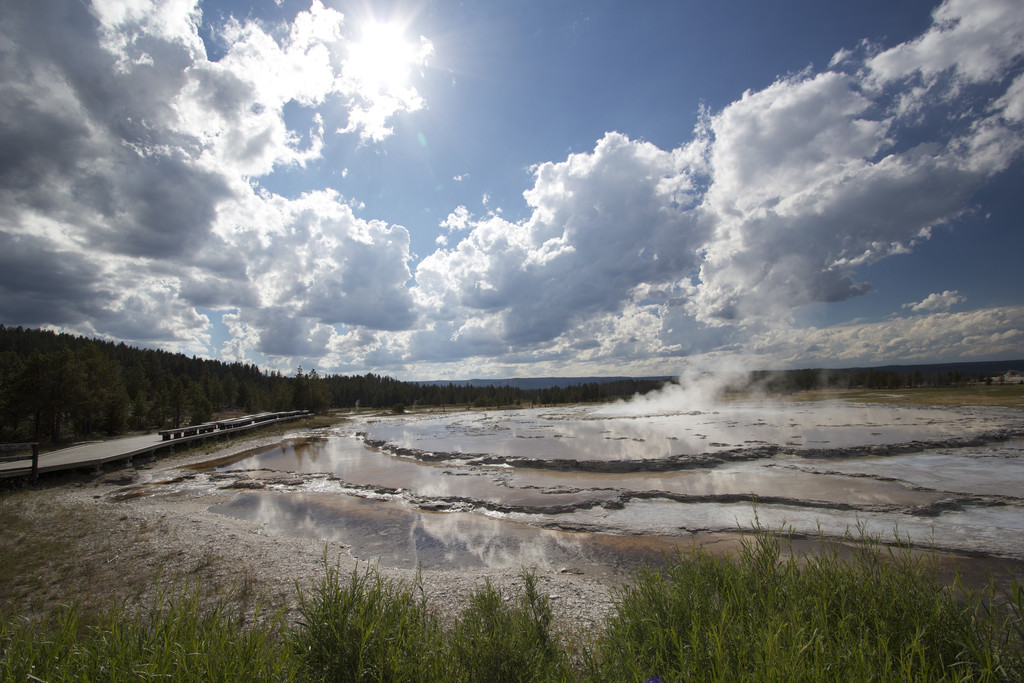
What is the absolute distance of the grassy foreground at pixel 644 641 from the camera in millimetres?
2684

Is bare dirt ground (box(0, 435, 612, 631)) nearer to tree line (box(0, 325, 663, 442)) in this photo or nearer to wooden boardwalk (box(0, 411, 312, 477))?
wooden boardwalk (box(0, 411, 312, 477))

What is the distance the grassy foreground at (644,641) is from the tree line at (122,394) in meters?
34.6

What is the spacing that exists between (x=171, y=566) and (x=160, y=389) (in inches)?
1719

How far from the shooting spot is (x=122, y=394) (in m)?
34.5

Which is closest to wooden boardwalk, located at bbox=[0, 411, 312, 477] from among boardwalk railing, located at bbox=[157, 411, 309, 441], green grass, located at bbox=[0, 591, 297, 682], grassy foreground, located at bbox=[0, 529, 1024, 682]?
boardwalk railing, located at bbox=[157, 411, 309, 441]

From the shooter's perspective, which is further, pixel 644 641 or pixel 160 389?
pixel 160 389

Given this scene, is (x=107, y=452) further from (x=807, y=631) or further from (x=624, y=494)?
(x=807, y=631)

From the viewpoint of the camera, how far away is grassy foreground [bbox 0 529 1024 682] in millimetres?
2684

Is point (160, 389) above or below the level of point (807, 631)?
above

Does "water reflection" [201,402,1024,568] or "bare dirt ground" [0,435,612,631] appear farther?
"water reflection" [201,402,1024,568]

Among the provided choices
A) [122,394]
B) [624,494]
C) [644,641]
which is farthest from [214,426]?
[644,641]

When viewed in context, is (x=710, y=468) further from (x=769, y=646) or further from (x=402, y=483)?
(x=769, y=646)

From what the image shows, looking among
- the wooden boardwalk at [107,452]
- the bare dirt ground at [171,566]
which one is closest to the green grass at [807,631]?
the bare dirt ground at [171,566]

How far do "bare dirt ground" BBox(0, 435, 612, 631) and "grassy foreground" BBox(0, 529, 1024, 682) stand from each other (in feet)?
3.82
